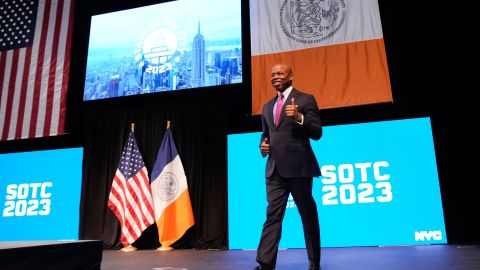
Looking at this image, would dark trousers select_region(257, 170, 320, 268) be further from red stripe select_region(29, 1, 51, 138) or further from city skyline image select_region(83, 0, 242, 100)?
red stripe select_region(29, 1, 51, 138)

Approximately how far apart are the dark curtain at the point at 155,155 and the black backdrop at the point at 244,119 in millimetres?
12

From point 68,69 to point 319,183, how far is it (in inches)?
136

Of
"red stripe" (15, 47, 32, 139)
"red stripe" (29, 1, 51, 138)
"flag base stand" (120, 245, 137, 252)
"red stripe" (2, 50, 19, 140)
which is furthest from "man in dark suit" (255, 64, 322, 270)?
"red stripe" (2, 50, 19, 140)

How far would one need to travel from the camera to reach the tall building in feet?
15.3

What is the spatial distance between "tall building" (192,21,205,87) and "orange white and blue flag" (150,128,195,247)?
2.35 feet

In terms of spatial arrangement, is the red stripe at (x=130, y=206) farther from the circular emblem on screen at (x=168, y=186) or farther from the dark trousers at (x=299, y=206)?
the dark trousers at (x=299, y=206)

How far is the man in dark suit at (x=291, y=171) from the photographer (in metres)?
1.97

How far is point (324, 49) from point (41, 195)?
4005mm

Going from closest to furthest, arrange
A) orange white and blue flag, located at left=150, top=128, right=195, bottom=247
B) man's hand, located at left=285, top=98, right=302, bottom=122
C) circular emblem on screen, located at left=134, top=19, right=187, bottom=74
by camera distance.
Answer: man's hand, located at left=285, top=98, right=302, bottom=122
orange white and blue flag, located at left=150, top=128, right=195, bottom=247
circular emblem on screen, located at left=134, top=19, right=187, bottom=74

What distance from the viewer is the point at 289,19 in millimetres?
4500

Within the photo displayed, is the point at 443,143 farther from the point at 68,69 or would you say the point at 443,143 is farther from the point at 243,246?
the point at 68,69

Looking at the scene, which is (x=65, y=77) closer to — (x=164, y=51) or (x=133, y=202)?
(x=164, y=51)

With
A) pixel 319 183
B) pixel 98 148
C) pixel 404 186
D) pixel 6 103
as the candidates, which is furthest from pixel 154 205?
pixel 404 186

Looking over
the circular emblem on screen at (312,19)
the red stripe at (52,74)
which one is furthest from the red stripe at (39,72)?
the circular emblem on screen at (312,19)
